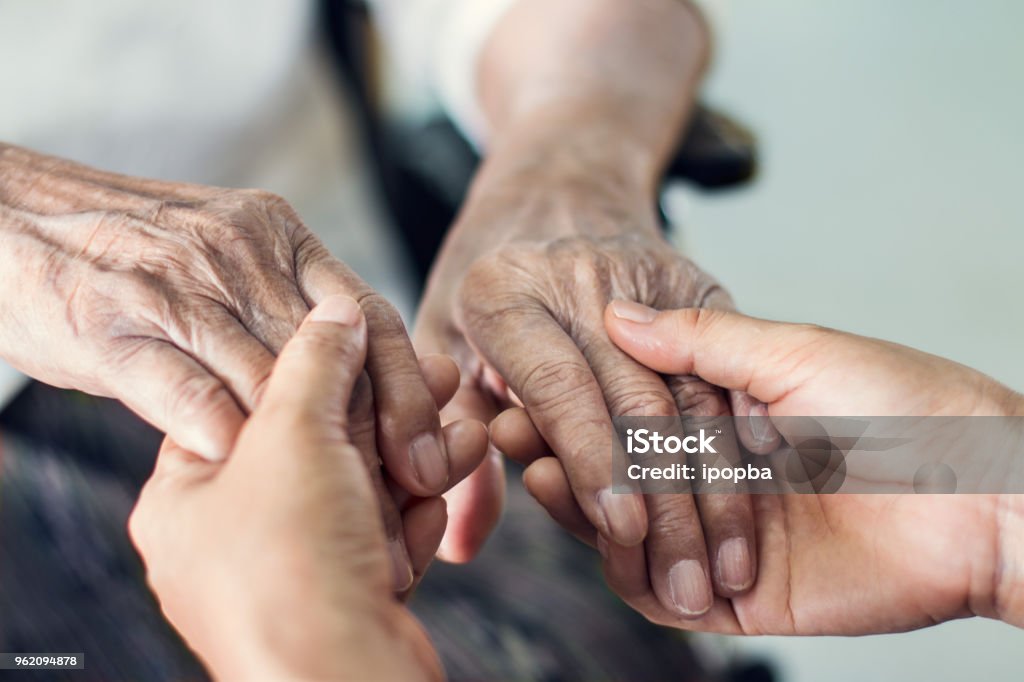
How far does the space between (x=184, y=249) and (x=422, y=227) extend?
0.59 metres

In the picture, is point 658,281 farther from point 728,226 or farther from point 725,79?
point 725,79

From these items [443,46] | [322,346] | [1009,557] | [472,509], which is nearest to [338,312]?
[322,346]

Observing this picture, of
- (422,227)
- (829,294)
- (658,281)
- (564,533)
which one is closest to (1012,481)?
(658,281)

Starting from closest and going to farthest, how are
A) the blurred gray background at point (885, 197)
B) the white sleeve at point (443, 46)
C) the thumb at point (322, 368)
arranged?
the thumb at point (322, 368)
the white sleeve at point (443, 46)
the blurred gray background at point (885, 197)

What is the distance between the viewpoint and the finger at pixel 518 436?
2.48 feet

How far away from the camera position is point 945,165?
166 centimetres

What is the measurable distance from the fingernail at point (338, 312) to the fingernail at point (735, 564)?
37 centimetres

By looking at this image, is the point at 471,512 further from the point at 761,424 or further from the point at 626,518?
the point at 761,424

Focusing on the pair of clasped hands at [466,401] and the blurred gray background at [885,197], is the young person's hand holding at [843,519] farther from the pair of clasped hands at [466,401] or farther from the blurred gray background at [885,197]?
the blurred gray background at [885,197]

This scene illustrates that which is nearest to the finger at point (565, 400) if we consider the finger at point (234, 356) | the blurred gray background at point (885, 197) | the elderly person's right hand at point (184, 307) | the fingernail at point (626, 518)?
the fingernail at point (626, 518)

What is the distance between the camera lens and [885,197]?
171cm

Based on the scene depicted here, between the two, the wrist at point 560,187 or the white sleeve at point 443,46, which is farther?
the white sleeve at point 443,46

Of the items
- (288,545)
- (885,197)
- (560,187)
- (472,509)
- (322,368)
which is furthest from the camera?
(885,197)

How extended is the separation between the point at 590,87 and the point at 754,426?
1.93 ft
